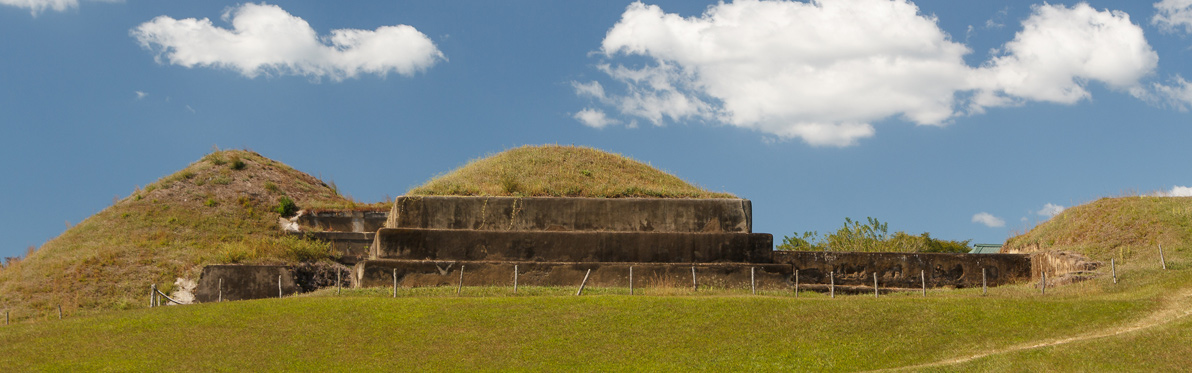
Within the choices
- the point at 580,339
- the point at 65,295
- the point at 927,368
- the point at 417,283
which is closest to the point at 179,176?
the point at 65,295

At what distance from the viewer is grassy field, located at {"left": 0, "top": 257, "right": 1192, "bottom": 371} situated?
45.3 feet

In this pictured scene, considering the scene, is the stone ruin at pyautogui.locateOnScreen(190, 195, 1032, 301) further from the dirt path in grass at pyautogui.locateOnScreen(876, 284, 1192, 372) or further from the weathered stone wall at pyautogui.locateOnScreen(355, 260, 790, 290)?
the dirt path in grass at pyautogui.locateOnScreen(876, 284, 1192, 372)

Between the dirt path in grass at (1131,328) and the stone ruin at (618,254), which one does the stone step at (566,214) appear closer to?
the stone ruin at (618,254)

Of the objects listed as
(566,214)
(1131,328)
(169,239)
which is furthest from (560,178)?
(1131,328)

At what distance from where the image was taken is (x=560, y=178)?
2425 cm

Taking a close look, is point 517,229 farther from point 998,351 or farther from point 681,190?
point 998,351

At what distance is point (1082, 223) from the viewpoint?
23.8 meters

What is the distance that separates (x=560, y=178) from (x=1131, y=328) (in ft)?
44.9

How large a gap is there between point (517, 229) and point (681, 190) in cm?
455

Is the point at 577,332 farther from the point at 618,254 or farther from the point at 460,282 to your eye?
the point at 618,254

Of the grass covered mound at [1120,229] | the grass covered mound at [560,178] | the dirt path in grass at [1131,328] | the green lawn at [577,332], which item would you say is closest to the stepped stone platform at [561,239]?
the grass covered mound at [560,178]

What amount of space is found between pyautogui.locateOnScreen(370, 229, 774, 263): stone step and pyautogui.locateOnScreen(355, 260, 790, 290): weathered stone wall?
1.39 ft

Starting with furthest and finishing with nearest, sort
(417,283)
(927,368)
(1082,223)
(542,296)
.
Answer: (1082,223), (417,283), (542,296), (927,368)

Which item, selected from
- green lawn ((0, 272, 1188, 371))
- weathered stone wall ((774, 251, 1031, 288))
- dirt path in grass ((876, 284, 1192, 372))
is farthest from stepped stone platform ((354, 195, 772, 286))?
dirt path in grass ((876, 284, 1192, 372))
